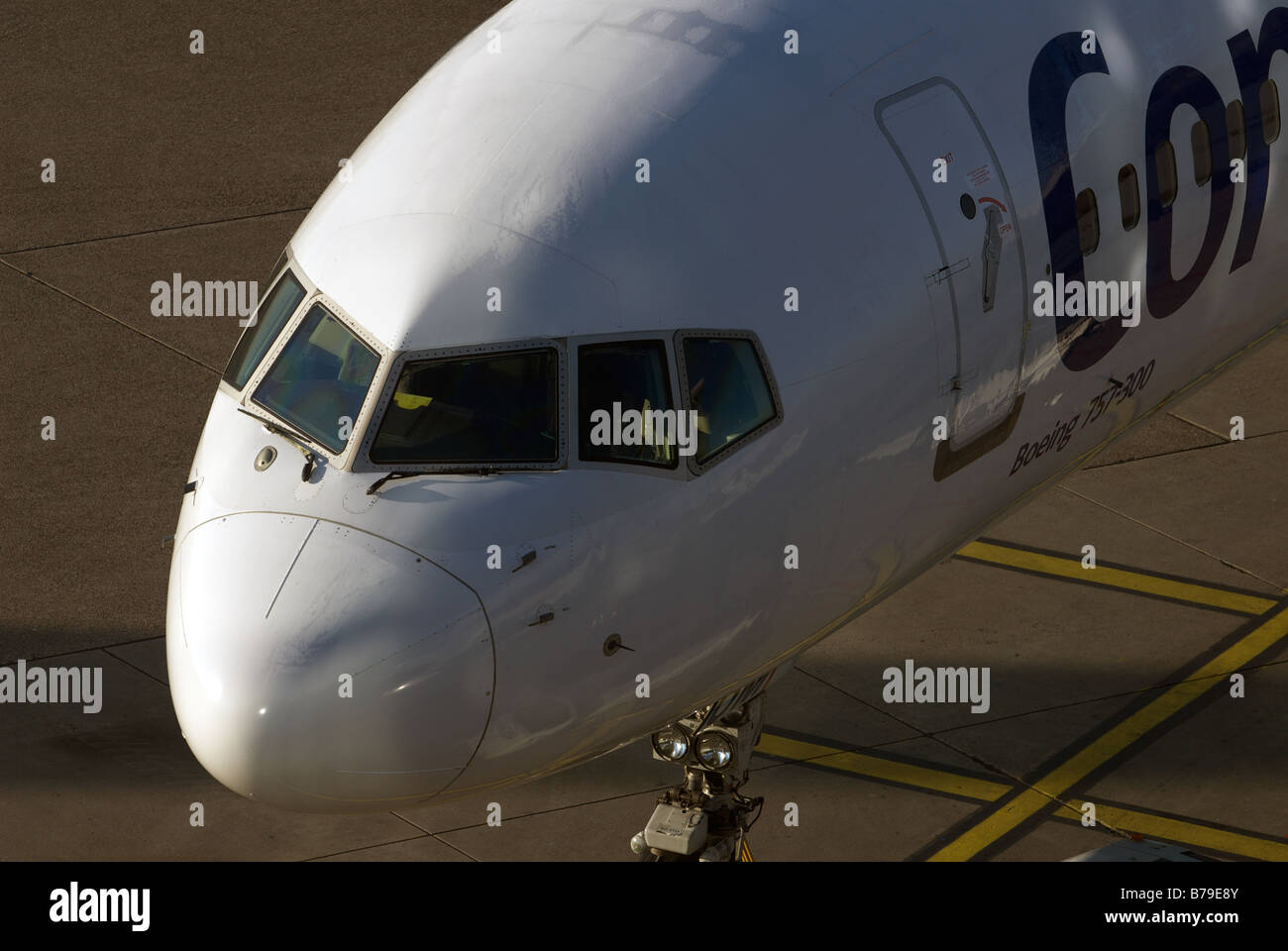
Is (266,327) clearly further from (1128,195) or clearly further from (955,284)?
(1128,195)

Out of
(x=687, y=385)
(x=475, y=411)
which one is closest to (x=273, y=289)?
(x=475, y=411)

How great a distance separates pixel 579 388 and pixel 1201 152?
218 inches

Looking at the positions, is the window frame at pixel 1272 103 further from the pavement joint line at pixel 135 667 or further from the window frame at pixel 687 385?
the pavement joint line at pixel 135 667

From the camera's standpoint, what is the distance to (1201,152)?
13031 millimetres

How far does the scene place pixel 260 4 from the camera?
29641 millimetres

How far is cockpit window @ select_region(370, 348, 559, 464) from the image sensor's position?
31.6 feet

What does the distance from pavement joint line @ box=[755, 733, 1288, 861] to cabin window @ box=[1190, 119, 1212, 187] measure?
5124 millimetres

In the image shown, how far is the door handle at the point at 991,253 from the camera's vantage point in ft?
36.6

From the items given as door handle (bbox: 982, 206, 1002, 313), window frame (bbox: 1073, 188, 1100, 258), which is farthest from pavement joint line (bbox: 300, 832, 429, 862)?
window frame (bbox: 1073, 188, 1100, 258)

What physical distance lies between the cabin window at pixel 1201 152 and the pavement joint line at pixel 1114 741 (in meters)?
5.19

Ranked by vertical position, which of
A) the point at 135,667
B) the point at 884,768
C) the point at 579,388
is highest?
the point at 579,388

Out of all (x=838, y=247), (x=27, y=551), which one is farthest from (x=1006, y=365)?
(x=27, y=551)

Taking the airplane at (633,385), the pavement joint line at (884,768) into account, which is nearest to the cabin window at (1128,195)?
the airplane at (633,385)

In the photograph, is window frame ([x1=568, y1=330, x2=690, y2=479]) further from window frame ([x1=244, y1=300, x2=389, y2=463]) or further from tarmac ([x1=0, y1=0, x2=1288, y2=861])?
tarmac ([x1=0, y1=0, x2=1288, y2=861])
